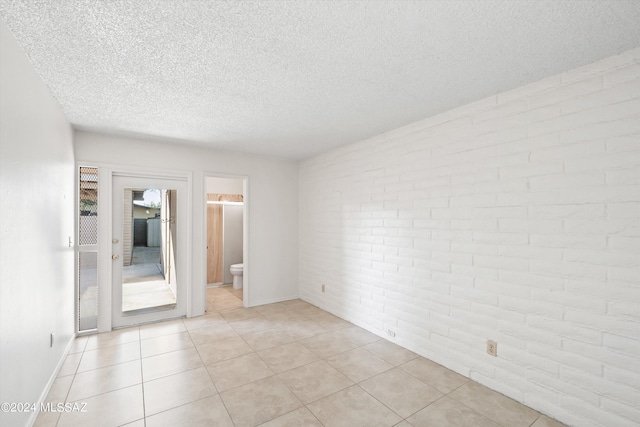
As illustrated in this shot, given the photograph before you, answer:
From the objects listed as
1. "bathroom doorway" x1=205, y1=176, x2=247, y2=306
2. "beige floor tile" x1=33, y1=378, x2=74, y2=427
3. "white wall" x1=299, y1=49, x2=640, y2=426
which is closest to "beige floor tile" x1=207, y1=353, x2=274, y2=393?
"beige floor tile" x1=33, y1=378, x2=74, y2=427

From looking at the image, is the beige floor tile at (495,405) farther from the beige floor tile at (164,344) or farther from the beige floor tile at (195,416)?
the beige floor tile at (164,344)

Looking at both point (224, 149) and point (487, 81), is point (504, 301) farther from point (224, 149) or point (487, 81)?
point (224, 149)

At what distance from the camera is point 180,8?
4.65ft

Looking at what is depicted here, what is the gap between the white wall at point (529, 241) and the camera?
178cm

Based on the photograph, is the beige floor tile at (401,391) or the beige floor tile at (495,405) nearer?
the beige floor tile at (495,405)

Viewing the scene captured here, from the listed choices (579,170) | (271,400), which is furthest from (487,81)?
(271,400)

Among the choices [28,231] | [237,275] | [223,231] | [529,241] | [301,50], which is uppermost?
[301,50]

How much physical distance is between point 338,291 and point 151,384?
7.97 ft

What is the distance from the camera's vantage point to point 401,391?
2.34 meters

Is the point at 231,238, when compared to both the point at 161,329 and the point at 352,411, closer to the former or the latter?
the point at 161,329

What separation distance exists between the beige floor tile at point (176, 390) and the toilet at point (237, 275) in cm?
292

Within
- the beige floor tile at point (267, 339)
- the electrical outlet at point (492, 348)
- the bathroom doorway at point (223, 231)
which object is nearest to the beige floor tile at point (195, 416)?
the beige floor tile at point (267, 339)

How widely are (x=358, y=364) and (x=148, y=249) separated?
3.10 m

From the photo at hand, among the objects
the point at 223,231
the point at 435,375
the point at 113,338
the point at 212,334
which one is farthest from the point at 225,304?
the point at 435,375
